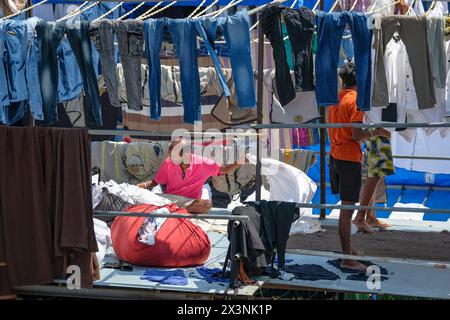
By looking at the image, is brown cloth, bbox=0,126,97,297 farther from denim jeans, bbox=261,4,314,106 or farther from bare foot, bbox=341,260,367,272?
bare foot, bbox=341,260,367,272

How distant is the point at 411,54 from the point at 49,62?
303cm

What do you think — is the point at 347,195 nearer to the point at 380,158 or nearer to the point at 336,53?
the point at 380,158

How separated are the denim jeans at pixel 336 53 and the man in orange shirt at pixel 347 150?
0.56 meters

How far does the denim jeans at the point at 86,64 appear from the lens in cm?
595

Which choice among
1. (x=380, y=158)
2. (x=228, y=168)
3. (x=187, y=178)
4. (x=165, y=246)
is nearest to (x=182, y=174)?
(x=187, y=178)

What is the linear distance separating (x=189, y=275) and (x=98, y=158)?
5.30m

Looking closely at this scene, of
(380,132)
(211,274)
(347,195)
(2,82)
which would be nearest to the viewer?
(2,82)

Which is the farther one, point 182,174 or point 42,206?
point 182,174

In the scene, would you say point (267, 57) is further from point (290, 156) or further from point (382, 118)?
point (382, 118)

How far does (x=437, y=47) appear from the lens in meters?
5.75

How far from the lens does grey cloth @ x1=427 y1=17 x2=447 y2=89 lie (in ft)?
18.8

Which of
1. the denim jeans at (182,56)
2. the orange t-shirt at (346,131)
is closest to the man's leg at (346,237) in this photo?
the orange t-shirt at (346,131)

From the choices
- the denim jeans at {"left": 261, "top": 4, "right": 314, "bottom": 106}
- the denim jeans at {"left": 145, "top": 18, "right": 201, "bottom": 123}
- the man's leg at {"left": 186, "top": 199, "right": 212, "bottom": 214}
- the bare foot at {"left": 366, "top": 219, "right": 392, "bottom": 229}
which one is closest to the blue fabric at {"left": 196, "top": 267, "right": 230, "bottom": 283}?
the man's leg at {"left": 186, "top": 199, "right": 212, "bottom": 214}
